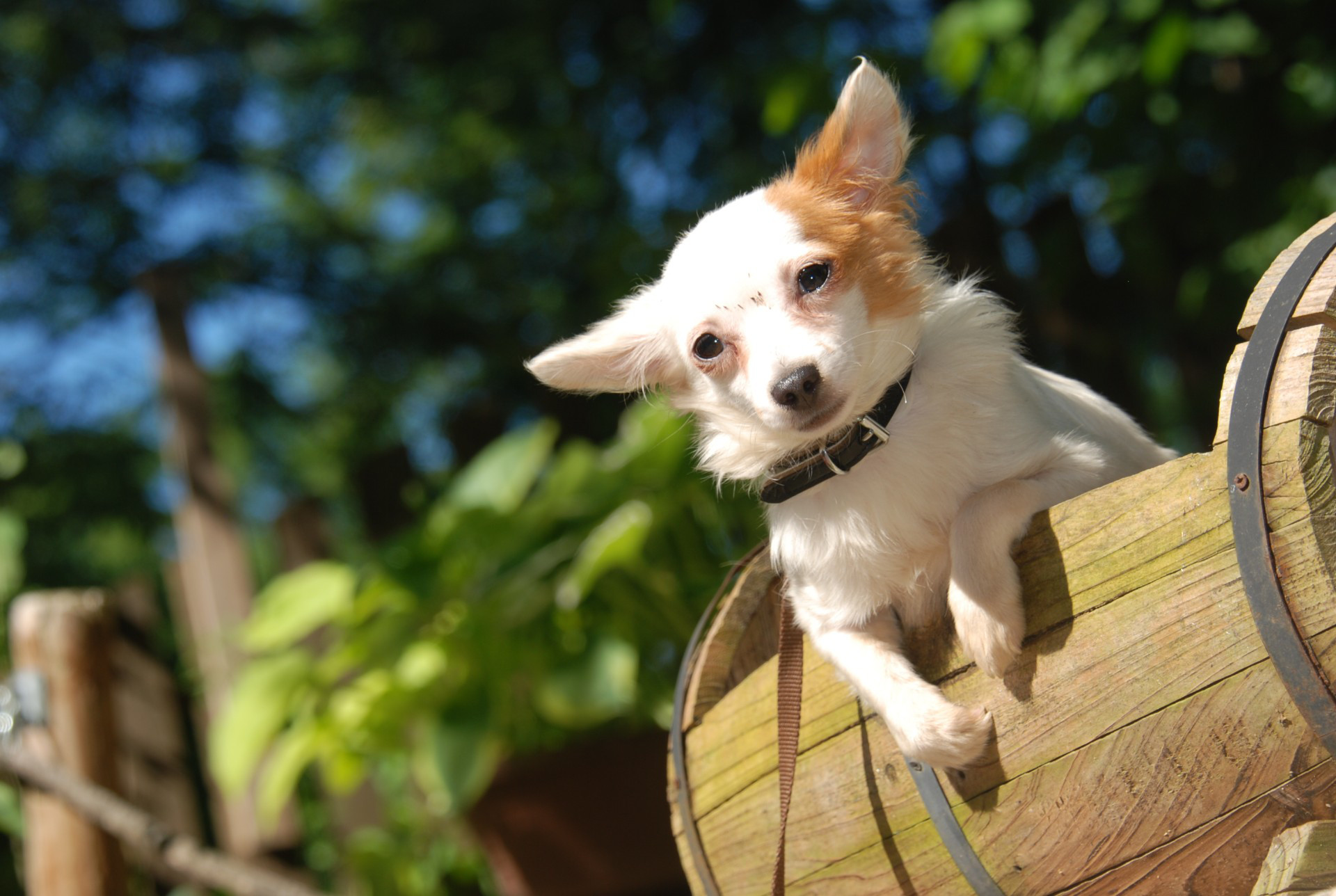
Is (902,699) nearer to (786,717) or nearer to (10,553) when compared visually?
(786,717)

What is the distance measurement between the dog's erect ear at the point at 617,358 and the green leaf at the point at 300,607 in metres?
2.05

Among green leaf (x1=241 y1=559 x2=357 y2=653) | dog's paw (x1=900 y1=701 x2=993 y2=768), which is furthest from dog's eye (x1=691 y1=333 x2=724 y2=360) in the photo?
green leaf (x1=241 y1=559 x2=357 y2=653)

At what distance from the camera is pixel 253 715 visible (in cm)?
346

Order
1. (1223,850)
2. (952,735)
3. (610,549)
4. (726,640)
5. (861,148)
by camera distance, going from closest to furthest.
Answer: (1223,850), (952,735), (861,148), (726,640), (610,549)

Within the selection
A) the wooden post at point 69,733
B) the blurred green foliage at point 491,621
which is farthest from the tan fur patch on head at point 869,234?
the wooden post at point 69,733

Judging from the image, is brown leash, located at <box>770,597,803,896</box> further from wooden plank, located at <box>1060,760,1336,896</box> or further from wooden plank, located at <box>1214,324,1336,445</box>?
wooden plank, located at <box>1214,324,1336,445</box>

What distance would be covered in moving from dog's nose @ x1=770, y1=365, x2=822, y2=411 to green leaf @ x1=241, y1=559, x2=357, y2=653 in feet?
7.84

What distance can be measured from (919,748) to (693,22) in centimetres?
373

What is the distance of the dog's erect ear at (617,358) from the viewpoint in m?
1.73

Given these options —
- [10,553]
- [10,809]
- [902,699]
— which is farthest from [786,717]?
[10,553]

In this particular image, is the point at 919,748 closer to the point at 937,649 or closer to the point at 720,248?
the point at 937,649

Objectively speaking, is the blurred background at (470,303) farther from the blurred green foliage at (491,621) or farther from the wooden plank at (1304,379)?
the wooden plank at (1304,379)

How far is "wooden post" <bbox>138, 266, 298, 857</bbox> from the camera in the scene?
4.27m

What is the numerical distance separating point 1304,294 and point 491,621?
8.93ft
